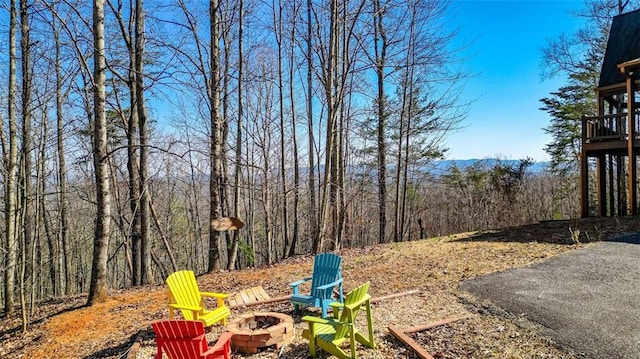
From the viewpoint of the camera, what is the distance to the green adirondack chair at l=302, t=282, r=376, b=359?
3391 mm

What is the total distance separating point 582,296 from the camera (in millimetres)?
4695

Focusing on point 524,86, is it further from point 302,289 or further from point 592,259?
point 302,289

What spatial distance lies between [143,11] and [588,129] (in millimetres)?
12204

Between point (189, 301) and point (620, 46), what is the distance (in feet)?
48.3

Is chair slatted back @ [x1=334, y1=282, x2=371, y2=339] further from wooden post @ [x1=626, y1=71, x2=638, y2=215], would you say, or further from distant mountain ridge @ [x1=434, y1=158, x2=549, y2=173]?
distant mountain ridge @ [x1=434, y1=158, x2=549, y2=173]

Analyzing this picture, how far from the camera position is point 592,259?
619 centimetres

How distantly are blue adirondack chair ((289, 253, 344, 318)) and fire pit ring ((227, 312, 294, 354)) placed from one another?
425 millimetres

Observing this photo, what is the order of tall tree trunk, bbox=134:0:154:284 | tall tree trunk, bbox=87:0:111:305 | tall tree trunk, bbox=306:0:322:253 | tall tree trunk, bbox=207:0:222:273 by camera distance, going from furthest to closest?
1. tall tree trunk, bbox=306:0:322:253
2. tall tree trunk, bbox=134:0:154:284
3. tall tree trunk, bbox=207:0:222:273
4. tall tree trunk, bbox=87:0:111:305

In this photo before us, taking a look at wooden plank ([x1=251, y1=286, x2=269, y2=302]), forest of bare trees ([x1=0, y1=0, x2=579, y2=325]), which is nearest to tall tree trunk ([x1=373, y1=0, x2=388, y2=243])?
forest of bare trees ([x1=0, y1=0, x2=579, y2=325])

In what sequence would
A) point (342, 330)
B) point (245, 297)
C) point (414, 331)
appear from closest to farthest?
point (342, 330), point (414, 331), point (245, 297)

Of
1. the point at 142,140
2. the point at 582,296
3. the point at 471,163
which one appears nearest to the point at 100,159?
the point at 142,140

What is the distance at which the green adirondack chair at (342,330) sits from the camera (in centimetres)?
339

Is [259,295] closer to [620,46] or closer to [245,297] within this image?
[245,297]

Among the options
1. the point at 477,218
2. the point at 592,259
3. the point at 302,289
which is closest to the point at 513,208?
the point at 477,218
